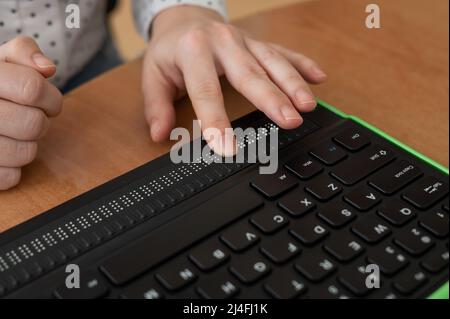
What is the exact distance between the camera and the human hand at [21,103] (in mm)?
510

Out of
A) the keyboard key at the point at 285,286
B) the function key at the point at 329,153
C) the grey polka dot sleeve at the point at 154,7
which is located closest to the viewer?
the keyboard key at the point at 285,286

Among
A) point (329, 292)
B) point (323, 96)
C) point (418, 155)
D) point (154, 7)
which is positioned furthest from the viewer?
point (154, 7)

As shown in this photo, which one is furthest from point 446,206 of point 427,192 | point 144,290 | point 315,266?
point 144,290

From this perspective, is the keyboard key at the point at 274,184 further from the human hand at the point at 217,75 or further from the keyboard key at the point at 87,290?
the keyboard key at the point at 87,290

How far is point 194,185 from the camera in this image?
0.48 metres

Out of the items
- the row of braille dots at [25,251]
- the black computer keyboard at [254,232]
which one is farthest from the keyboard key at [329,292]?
the row of braille dots at [25,251]

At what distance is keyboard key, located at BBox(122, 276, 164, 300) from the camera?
0.38 meters

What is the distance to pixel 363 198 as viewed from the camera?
449mm

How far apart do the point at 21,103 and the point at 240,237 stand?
0.24m

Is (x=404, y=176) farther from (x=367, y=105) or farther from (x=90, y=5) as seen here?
(x=90, y=5)

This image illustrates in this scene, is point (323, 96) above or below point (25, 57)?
below

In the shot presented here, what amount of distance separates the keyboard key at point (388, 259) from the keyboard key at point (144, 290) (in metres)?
0.15

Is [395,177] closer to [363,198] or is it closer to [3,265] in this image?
[363,198]
